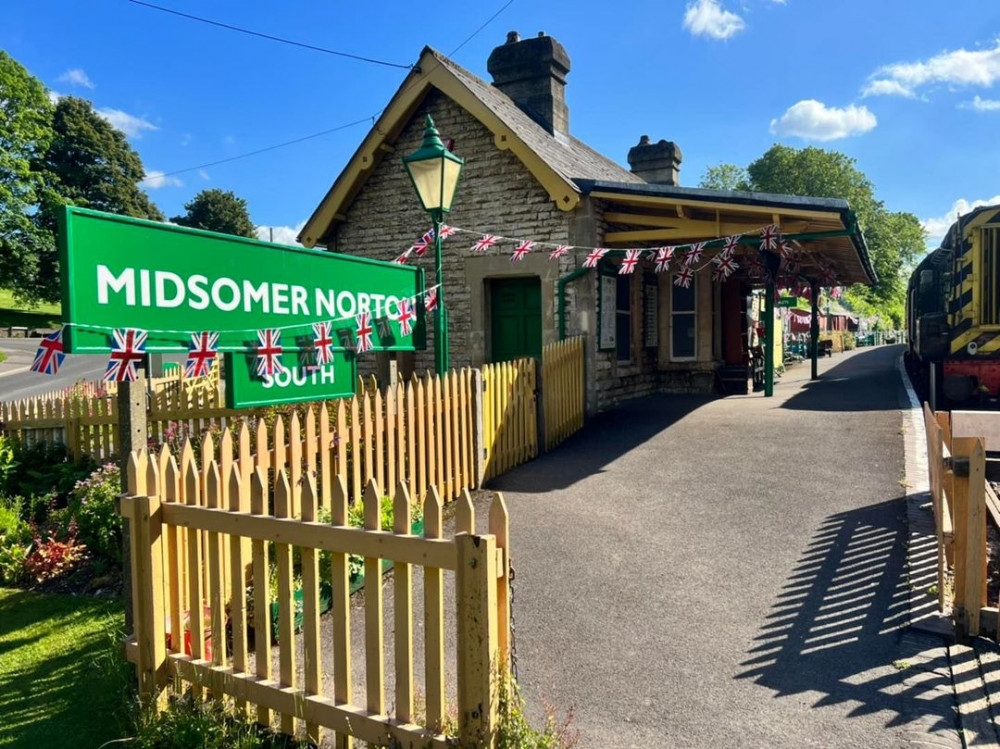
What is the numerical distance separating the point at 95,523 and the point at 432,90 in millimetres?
9451

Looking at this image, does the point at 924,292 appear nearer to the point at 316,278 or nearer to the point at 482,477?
the point at 482,477

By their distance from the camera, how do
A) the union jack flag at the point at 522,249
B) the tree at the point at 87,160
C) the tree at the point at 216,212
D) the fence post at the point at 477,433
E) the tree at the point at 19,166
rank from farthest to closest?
the tree at the point at 216,212 → the tree at the point at 87,160 → the tree at the point at 19,166 → the union jack flag at the point at 522,249 → the fence post at the point at 477,433

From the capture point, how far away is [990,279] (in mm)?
10734

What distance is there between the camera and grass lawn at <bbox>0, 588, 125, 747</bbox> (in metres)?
3.24

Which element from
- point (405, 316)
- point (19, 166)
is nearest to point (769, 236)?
point (405, 316)

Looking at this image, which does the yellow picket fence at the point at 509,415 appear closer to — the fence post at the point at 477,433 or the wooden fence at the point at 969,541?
the fence post at the point at 477,433

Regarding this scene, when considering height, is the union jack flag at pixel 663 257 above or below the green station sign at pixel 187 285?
above

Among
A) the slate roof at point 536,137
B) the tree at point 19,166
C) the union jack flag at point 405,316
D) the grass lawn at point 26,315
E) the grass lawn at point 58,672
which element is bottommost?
the grass lawn at point 58,672

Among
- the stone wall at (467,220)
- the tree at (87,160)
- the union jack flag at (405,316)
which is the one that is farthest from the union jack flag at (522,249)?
the tree at (87,160)

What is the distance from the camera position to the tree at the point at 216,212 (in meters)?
62.2

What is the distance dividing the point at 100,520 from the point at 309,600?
13.3 ft

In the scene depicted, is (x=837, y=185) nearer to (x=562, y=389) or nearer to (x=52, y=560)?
(x=562, y=389)

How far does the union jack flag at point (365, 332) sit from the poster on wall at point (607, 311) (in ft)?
21.4

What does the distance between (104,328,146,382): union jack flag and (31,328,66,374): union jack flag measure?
218mm
